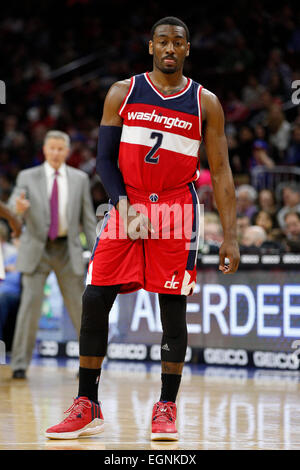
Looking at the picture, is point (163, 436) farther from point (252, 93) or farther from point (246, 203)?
point (252, 93)

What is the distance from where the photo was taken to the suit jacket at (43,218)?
24.4 feet

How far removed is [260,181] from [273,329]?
159 inches

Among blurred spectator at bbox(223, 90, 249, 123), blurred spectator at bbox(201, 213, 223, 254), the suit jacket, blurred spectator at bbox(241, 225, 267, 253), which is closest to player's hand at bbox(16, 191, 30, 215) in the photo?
the suit jacket

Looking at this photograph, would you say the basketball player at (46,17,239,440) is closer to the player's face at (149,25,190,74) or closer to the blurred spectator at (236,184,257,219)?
the player's face at (149,25,190,74)

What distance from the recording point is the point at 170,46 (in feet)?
14.2

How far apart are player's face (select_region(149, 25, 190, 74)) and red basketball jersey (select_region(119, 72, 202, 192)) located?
133 millimetres

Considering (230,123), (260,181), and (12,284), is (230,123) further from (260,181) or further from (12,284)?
(12,284)

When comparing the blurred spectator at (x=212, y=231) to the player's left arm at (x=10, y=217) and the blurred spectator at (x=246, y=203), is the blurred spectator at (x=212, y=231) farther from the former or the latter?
the player's left arm at (x=10, y=217)

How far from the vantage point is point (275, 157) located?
39.3ft

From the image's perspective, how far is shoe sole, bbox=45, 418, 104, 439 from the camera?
4176mm

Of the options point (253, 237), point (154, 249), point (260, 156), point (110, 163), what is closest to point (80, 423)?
point (154, 249)

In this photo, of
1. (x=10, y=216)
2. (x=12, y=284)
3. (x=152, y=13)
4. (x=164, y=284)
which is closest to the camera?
(x=164, y=284)

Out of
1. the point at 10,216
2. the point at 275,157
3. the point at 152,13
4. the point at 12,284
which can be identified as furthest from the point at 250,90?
the point at 10,216
